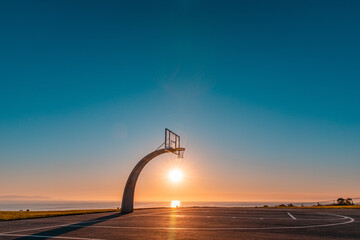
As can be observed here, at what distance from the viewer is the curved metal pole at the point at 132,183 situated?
86.6 ft

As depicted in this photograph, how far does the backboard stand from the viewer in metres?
29.3

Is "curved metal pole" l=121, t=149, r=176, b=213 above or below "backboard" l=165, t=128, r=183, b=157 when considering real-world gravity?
below

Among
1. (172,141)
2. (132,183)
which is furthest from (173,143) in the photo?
(132,183)

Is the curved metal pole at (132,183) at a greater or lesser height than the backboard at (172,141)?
lesser

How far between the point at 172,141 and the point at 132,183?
6264 millimetres

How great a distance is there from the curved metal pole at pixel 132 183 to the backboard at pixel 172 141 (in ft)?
3.37

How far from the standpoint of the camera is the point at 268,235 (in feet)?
37.2

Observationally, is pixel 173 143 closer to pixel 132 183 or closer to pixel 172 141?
pixel 172 141

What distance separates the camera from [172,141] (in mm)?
30312

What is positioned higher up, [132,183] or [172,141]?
[172,141]

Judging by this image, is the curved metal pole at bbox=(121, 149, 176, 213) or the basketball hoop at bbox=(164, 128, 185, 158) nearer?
the curved metal pole at bbox=(121, 149, 176, 213)

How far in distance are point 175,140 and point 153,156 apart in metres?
3.99

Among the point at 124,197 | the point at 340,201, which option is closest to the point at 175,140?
the point at 124,197

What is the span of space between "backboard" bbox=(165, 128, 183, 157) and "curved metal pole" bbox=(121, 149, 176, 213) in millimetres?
1026
